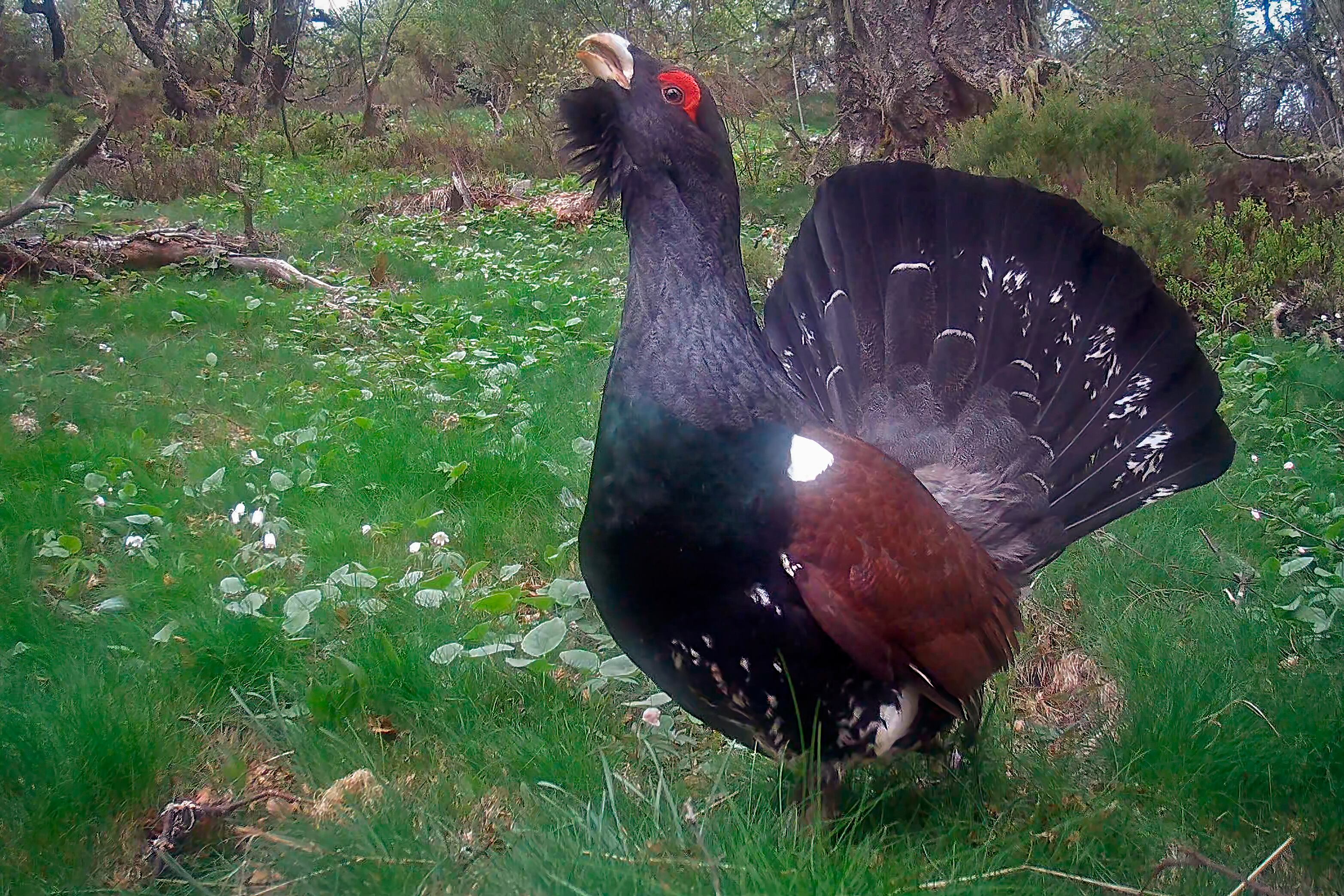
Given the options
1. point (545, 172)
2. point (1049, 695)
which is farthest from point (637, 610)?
point (545, 172)

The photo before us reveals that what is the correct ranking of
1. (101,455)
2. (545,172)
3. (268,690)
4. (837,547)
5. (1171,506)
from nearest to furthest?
(837,547) < (268,690) < (1171,506) < (101,455) < (545,172)

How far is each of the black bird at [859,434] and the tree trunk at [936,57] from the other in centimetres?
455

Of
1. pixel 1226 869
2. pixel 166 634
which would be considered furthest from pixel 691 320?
pixel 166 634

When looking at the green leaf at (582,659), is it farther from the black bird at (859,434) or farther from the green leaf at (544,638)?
the black bird at (859,434)

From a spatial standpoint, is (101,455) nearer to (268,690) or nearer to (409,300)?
(268,690)

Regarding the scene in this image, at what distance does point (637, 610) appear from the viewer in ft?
7.31

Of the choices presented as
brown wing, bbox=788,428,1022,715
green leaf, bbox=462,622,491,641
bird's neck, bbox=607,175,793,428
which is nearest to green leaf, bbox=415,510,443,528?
green leaf, bbox=462,622,491,641

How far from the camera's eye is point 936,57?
287 inches

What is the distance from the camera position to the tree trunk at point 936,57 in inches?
283

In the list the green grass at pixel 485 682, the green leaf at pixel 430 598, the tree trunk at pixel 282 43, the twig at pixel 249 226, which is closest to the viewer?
the green grass at pixel 485 682

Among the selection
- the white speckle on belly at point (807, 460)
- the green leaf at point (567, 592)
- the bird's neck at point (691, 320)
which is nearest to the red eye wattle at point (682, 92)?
the bird's neck at point (691, 320)

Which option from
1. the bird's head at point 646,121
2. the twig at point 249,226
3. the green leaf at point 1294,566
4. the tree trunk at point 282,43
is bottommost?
the green leaf at point 1294,566

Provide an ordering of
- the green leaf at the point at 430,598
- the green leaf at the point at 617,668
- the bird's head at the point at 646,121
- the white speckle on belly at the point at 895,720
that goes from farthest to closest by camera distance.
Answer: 1. the green leaf at the point at 430,598
2. the green leaf at the point at 617,668
3. the white speckle on belly at the point at 895,720
4. the bird's head at the point at 646,121

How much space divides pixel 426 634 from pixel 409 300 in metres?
4.84
